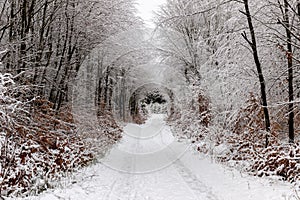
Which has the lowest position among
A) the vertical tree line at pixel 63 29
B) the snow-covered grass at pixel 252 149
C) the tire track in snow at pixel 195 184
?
the tire track in snow at pixel 195 184

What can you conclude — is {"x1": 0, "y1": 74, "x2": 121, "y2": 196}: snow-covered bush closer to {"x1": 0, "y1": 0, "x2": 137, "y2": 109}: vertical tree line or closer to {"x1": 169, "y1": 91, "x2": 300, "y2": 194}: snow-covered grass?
{"x1": 0, "y1": 0, "x2": 137, "y2": 109}: vertical tree line

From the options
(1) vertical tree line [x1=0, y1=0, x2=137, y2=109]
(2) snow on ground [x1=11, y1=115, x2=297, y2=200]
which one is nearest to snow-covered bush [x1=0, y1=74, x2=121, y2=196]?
(2) snow on ground [x1=11, y1=115, x2=297, y2=200]

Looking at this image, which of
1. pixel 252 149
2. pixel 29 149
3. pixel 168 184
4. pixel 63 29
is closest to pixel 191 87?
pixel 63 29

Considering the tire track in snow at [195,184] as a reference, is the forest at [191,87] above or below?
above

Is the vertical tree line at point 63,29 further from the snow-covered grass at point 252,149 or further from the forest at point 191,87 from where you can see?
the snow-covered grass at point 252,149

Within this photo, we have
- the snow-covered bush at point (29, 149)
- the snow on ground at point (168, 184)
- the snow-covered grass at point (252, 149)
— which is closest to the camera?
the snow-covered bush at point (29, 149)

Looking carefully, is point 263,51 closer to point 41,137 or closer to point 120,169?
point 120,169

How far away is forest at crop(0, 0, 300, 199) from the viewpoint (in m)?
6.26

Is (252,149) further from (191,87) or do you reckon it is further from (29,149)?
(191,87)

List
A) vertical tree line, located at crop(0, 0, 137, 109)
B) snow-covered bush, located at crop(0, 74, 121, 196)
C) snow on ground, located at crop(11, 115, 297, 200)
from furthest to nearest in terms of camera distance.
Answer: vertical tree line, located at crop(0, 0, 137, 109) → snow on ground, located at crop(11, 115, 297, 200) → snow-covered bush, located at crop(0, 74, 121, 196)

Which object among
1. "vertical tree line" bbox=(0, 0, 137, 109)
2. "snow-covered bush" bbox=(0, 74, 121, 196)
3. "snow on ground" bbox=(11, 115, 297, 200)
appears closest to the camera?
"snow-covered bush" bbox=(0, 74, 121, 196)

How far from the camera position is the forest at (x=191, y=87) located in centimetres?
626

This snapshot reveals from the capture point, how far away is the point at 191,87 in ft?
46.4

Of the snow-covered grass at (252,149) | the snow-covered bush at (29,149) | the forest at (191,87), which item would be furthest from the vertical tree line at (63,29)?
the snow-covered grass at (252,149)
